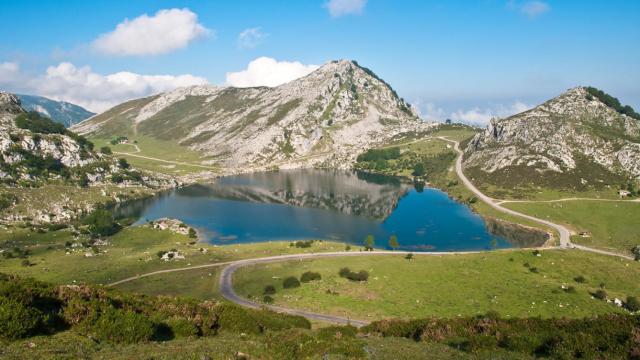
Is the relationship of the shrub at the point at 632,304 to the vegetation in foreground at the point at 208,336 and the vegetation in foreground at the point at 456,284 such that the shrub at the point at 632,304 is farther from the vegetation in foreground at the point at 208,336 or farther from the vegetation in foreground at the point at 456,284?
the vegetation in foreground at the point at 208,336

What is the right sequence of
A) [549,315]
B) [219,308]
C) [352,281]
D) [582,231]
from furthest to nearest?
1. [582,231]
2. [352,281]
3. [549,315]
4. [219,308]

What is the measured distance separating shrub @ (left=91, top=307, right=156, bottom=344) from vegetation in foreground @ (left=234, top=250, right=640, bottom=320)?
42.9 metres

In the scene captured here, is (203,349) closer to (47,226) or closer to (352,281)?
(352,281)

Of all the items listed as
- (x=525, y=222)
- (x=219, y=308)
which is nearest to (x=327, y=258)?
(x=219, y=308)

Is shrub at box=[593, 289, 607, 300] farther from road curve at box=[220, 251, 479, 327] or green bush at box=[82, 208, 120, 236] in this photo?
green bush at box=[82, 208, 120, 236]

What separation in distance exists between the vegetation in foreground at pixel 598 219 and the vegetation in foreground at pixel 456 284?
25.9 m

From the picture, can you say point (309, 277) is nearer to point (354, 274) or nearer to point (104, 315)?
point (354, 274)

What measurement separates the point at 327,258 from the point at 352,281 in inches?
834

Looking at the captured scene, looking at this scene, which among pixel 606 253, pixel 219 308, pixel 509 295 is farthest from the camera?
pixel 606 253

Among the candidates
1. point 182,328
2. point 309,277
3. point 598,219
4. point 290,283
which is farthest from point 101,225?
point 598,219

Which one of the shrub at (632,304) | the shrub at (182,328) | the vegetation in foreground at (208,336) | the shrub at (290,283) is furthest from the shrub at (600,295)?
the shrub at (182,328)

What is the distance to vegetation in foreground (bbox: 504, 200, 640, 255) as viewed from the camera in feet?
409

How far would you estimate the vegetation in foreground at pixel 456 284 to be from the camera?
69.8m

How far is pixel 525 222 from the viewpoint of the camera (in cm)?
14875
